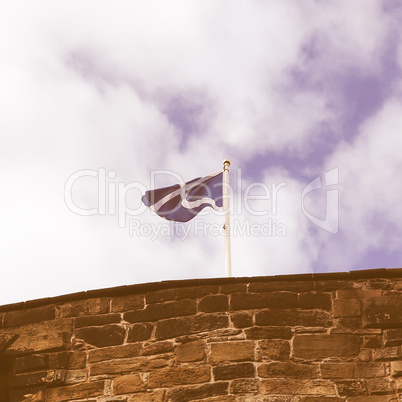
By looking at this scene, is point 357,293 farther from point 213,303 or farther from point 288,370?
point 213,303

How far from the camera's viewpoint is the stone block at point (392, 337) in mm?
8031

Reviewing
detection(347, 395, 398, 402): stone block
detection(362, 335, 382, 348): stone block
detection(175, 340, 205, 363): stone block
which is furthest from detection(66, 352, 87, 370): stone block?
detection(362, 335, 382, 348): stone block

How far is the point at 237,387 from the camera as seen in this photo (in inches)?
307

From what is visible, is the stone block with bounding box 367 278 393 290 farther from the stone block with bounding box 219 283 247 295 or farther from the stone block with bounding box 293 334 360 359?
the stone block with bounding box 219 283 247 295

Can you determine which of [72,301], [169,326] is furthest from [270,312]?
[72,301]

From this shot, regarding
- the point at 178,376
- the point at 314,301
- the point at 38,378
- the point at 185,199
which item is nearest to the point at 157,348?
the point at 178,376

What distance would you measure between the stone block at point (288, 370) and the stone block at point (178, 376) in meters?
0.58

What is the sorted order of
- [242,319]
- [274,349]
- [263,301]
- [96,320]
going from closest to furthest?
[274,349]
[242,319]
[263,301]
[96,320]

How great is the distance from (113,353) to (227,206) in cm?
330

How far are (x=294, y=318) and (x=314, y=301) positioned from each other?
0.29 metres

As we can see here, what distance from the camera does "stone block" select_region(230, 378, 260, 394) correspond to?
7.76 metres

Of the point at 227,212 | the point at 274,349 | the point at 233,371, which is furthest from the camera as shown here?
the point at 227,212

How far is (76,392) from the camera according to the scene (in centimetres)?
814

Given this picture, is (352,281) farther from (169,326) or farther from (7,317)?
(7,317)
